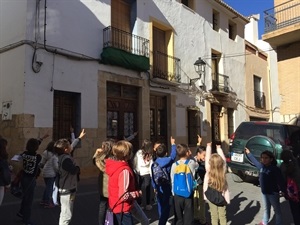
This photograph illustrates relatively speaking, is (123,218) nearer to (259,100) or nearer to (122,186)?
(122,186)

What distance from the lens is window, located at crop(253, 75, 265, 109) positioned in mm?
19406

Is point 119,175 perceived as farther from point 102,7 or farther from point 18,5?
point 102,7

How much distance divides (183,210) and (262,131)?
4899mm

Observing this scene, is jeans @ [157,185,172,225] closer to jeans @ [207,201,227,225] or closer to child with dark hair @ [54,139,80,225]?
jeans @ [207,201,227,225]

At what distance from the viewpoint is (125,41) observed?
11281 millimetres

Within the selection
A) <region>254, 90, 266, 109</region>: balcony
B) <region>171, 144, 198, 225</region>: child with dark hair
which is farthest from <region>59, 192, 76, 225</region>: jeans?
<region>254, 90, 266, 109</region>: balcony

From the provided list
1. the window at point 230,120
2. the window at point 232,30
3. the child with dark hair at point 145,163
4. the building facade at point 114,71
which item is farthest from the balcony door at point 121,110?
the window at point 232,30

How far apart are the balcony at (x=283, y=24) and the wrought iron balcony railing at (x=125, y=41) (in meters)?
4.80

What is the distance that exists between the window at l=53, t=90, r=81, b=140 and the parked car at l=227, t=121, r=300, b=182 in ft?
15.2

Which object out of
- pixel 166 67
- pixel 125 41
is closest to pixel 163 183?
pixel 125 41

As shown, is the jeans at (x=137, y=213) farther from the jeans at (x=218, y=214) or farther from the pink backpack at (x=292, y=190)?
the pink backpack at (x=292, y=190)

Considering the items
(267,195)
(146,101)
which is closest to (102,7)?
(146,101)

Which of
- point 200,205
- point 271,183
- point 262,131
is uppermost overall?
point 262,131

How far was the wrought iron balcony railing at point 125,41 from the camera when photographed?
10.4 metres
